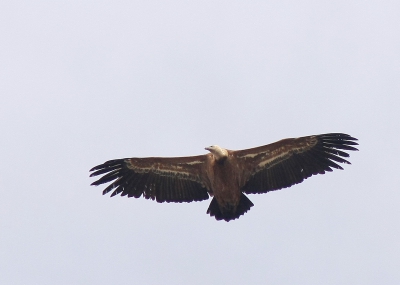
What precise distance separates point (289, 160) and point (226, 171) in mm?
1664

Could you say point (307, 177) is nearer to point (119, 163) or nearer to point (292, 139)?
point (292, 139)

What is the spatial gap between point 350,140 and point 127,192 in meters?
5.68

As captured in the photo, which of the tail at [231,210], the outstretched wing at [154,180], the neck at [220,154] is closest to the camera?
the neck at [220,154]

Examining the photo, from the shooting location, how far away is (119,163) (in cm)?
2947

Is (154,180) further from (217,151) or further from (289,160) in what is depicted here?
(289,160)

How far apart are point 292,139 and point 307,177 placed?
1.06m

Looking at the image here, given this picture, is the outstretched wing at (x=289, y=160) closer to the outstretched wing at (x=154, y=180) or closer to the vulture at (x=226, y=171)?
the vulture at (x=226, y=171)

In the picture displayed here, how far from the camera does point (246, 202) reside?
28906mm

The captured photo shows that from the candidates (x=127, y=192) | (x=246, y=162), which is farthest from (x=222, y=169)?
(x=127, y=192)

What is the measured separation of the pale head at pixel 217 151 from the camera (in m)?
28.2

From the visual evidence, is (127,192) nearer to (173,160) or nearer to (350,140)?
(173,160)

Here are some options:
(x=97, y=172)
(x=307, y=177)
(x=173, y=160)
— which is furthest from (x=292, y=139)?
(x=97, y=172)

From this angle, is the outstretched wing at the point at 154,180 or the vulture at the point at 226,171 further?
the outstretched wing at the point at 154,180


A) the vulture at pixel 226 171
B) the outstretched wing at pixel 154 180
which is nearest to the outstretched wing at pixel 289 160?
the vulture at pixel 226 171
